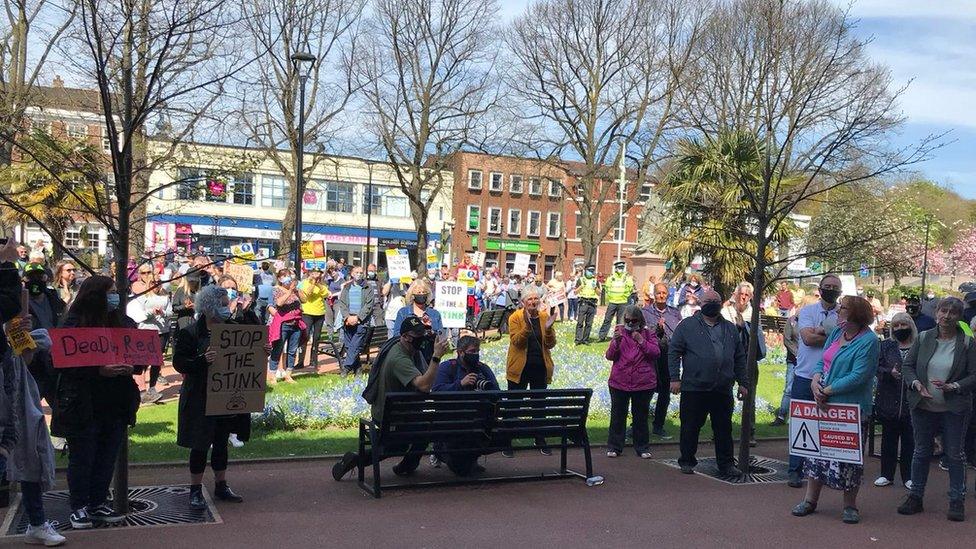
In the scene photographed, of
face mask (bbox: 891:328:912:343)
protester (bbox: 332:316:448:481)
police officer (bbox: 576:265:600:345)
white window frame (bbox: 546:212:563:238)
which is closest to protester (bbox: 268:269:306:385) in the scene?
protester (bbox: 332:316:448:481)

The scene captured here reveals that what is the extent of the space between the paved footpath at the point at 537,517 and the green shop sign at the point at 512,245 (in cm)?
6503

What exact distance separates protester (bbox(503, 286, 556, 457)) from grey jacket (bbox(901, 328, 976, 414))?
3.52m

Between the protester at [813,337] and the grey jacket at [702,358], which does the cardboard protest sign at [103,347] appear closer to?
the grey jacket at [702,358]

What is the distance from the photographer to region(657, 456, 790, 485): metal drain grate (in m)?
9.09

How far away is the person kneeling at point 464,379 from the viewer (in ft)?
28.2

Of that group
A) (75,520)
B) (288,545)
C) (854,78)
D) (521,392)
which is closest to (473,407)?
(521,392)

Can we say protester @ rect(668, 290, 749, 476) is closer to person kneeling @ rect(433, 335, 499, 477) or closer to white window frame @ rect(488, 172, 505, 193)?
person kneeling @ rect(433, 335, 499, 477)

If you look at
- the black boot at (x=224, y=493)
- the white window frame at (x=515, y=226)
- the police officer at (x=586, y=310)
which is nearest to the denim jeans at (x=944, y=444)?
the black boot at (x=224, y=493)

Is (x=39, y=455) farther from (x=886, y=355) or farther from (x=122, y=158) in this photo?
(x=886, y=355)

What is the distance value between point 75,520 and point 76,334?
1386 mm

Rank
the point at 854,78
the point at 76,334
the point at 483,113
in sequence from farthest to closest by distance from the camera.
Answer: the point at 483,113
the point at 854,78
the point at 76,334

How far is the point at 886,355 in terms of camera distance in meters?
9.11

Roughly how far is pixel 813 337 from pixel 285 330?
8117mm

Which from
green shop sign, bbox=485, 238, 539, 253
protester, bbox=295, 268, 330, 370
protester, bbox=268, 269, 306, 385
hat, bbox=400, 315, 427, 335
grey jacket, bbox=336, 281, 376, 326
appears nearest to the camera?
hat, bbox=400, 315, 427, 335
